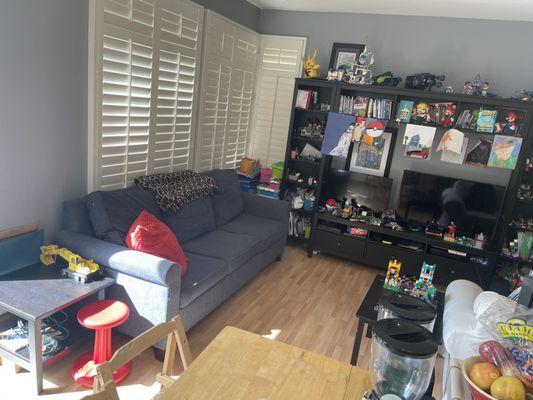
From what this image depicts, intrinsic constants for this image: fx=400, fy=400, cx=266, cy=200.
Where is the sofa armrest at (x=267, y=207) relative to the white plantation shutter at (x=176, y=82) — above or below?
below

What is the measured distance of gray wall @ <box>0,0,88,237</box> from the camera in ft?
6.93

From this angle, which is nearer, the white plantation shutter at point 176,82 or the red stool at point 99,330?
the red stool at point 99,330

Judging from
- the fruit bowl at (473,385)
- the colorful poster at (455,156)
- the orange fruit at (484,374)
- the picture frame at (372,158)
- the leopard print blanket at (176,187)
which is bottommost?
the leopard print blanket at (176,187)

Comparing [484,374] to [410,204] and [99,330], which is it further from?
[410,204]

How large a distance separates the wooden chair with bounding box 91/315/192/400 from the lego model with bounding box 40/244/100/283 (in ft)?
3.08

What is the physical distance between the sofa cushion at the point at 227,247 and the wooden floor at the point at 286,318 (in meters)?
0.37

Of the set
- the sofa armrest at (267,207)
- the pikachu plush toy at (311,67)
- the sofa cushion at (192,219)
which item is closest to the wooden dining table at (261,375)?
the sofa cushion at (192,219)

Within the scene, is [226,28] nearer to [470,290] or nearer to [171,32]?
[171,32]

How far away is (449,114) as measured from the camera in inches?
147

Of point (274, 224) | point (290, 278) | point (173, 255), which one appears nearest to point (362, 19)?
point (274, 224)

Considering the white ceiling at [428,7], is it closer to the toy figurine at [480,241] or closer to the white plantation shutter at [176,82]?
the white plantation shutter at [176,82]

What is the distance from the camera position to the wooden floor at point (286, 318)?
2.12 meters

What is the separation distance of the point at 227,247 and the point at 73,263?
46.1 inches

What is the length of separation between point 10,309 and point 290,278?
237 cm
